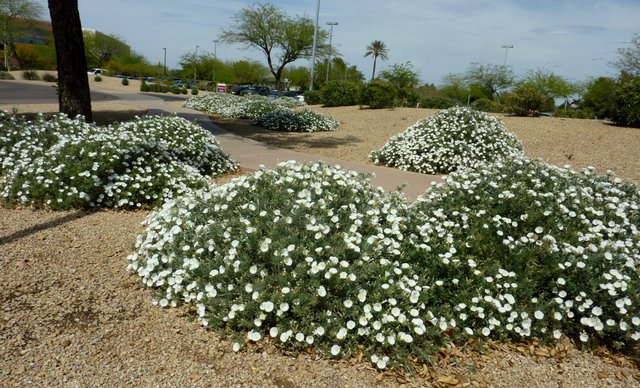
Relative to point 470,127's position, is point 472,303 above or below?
below

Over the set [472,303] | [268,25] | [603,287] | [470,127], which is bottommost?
[472,303]

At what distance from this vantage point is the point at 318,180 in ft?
13.1

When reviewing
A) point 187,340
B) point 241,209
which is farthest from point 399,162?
point 187,340

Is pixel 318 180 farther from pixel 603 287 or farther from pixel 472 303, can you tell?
pixel 603 287

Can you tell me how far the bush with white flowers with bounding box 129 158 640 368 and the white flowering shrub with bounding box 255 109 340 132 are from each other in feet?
35.5

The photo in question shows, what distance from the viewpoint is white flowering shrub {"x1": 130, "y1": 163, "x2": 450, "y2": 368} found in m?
2.98

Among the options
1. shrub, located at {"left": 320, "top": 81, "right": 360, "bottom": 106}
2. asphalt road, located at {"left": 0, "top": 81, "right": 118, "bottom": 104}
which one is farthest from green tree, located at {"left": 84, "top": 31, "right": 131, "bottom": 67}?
shrub, located at {"left": 320, "top": 81, "right": 360, "bottom": 106}

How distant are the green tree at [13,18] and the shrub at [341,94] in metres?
44.9

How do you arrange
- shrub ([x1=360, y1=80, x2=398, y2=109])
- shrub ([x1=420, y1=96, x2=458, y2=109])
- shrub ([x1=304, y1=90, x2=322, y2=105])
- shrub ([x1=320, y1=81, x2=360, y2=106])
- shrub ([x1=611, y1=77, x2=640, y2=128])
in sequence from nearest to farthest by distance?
shrub ([x1=611, y1=77, x2=640, y2=128]), shrub ([x1=360, y1=80, x2=398, y2=109]), shrub ([x1=320, y1=81, x2=360, y2=106]), shrub ([x1=420, y1=96, x2=458, y2=109]), shrub ([x1=304, y1=90, x2=322, y2=105])

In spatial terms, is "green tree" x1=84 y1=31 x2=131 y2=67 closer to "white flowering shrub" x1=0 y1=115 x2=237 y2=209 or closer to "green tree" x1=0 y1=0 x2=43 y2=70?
Answer: "green tree" x1=0 y1=0 x2=43 y2=70

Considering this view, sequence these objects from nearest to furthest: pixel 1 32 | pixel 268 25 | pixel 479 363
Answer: pixel 479 363 → pixel 268 25 → pixel 1 32

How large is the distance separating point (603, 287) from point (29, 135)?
7597 millimetres

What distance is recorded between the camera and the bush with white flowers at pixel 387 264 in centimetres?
303

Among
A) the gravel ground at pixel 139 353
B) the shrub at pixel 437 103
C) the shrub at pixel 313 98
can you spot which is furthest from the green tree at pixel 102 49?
the gravel ground at pixel 139 353
